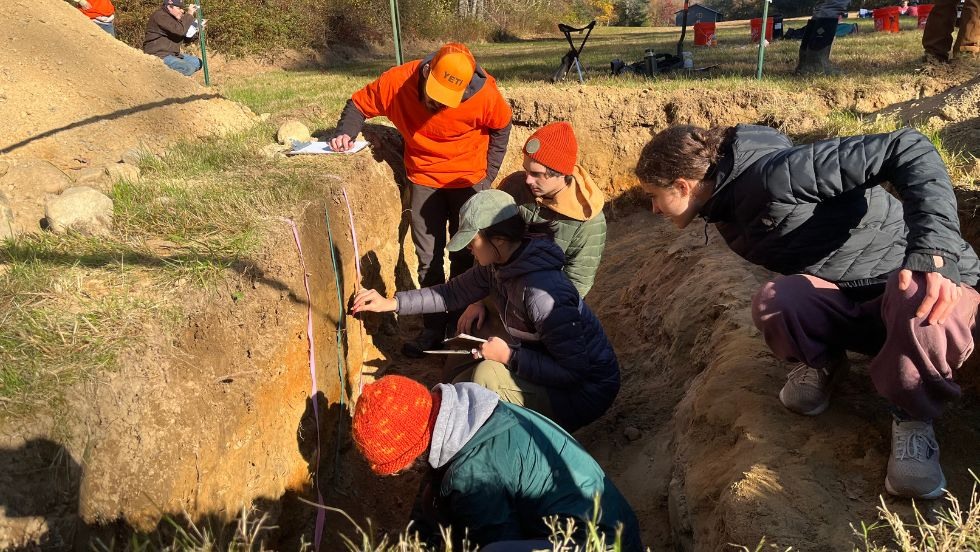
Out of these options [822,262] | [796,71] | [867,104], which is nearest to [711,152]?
[822,262]

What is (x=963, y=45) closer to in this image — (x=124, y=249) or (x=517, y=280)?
(x=517, y=280)

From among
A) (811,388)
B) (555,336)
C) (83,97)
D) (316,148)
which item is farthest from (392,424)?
(83,97)

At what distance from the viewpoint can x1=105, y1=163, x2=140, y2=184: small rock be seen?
432cm

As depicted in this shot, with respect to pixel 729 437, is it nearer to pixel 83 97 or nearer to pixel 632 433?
pixel 632 433

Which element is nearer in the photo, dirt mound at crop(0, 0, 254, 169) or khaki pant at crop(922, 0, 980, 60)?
dirt mound at crop(0, 0, 254, 169)

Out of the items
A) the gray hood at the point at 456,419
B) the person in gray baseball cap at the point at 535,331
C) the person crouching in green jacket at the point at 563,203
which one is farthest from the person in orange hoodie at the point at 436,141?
the gray hood at the point at 456,419

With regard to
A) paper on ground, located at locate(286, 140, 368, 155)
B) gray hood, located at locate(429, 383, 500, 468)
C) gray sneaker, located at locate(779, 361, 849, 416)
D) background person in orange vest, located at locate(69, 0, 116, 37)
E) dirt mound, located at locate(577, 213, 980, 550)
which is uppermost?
background person in orange vest, located at locate(69, 0, 116, 37)

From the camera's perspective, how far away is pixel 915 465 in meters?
2.35

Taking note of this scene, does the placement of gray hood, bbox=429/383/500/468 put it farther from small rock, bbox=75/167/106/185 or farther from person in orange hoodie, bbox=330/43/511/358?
small rock, bbox=75/167/106/185

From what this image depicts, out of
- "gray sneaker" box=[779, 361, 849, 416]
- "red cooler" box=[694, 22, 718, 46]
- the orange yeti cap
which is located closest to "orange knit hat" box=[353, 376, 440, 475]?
"gray sneaker" box=[779, 361, 849, 416]

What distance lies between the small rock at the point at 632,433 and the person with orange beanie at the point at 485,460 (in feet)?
4.79

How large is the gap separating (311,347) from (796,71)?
6.81m

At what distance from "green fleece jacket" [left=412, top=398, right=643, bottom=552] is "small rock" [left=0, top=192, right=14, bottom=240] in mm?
2659

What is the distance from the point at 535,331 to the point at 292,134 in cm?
303
